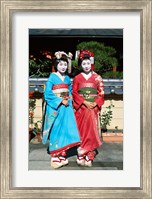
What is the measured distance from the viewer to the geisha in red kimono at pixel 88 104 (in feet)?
14.8

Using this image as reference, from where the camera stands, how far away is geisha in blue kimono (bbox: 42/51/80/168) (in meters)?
4.45

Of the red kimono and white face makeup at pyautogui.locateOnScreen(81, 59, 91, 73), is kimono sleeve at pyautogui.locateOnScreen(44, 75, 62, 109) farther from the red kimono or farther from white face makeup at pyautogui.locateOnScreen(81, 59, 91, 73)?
white face makeup at pyautogui.locateOnScreen(81, 59, 91, 73)

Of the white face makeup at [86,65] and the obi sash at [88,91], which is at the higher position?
the white face makeup at [86,65]

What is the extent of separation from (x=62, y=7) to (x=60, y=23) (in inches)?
7.8

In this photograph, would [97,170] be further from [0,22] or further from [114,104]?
[0,22]

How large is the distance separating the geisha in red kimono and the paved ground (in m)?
0.10

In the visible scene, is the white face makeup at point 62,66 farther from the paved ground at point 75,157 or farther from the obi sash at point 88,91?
the paved ground at point 75,157

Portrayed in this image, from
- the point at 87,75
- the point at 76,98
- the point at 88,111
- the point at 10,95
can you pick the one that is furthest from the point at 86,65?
the point at 10,95

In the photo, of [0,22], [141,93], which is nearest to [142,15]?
[141,93]

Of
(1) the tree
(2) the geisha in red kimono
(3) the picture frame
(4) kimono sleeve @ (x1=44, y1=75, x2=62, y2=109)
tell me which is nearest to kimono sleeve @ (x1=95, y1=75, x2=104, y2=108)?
(2) the geisha in red kimono

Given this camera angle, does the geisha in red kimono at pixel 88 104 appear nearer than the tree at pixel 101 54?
Yes

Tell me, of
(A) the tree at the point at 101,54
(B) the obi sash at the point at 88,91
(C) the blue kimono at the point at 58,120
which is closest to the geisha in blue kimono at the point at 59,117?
(C) the blue kimono at the point at 58,120

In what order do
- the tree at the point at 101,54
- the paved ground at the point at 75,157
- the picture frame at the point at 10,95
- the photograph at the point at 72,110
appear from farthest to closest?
the tree at the point at 101,54
the photograph at the point at 72,110
the paved ground at the point at 75,157
the picture frame at the point at 10,95

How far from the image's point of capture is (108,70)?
513 cm
